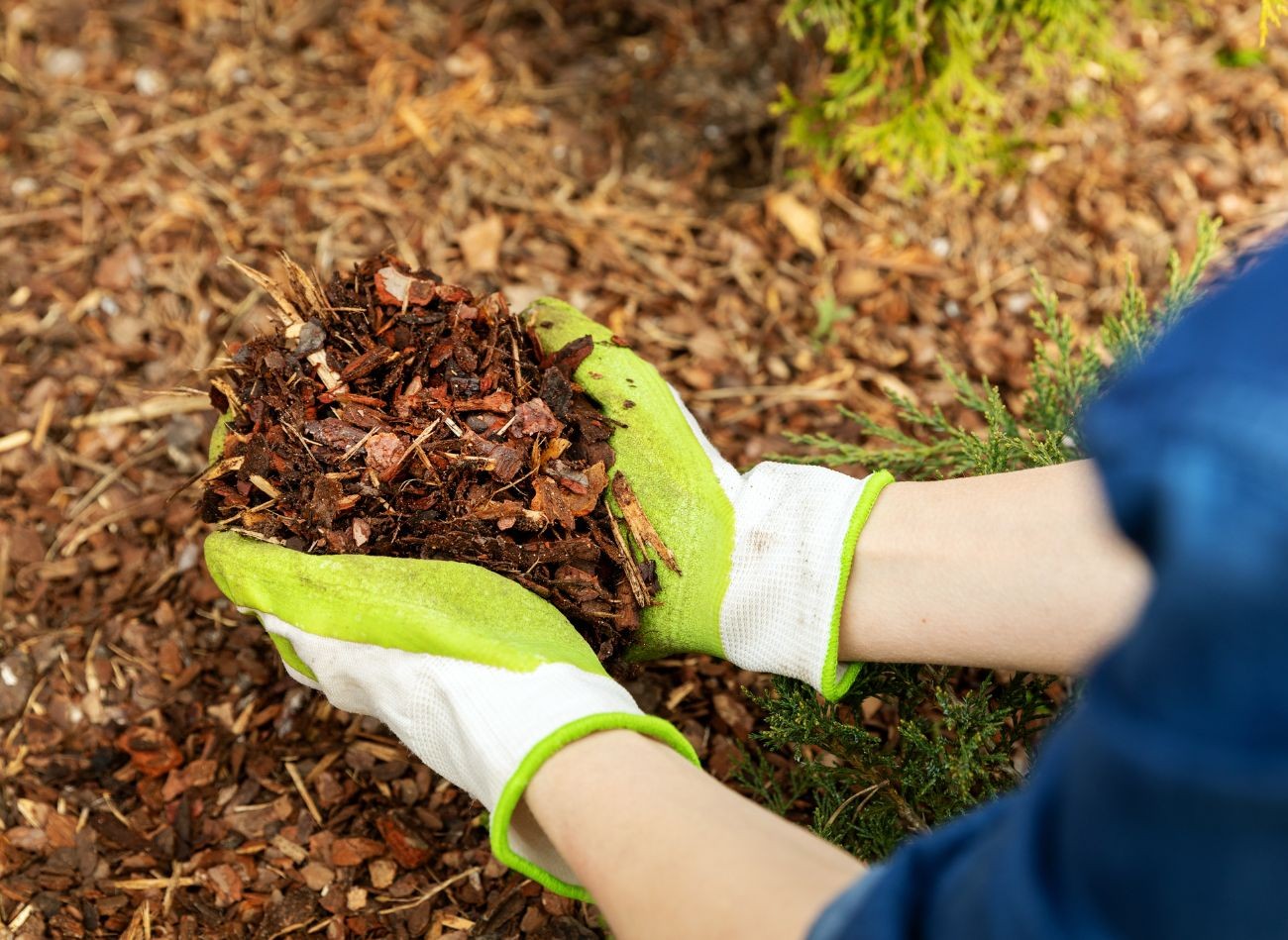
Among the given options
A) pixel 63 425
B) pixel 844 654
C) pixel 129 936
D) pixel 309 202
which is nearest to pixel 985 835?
pixel 844 654

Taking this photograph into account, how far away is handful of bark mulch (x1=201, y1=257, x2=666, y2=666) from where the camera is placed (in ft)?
7.10

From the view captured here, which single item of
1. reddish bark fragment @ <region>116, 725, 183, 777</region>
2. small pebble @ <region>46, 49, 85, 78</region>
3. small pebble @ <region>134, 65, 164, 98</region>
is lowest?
reddish bark fragment @ <region>116, 725, 183, 777</region>

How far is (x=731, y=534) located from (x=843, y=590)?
0.31m

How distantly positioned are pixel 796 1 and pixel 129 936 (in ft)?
9.74

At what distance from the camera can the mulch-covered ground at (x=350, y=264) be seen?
8.01 ft

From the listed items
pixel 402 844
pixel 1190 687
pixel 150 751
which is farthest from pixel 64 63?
pixel 1190 687

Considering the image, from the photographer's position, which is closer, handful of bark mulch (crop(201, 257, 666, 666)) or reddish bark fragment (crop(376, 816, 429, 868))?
handful of bark mulch (crop(201, 257, 666, 666))

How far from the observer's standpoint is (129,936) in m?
2.26

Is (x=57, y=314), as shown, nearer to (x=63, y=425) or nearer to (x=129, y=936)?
(x=63, y=425)

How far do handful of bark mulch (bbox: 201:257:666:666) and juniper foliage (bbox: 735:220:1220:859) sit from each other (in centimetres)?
49

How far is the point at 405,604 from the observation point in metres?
1.91

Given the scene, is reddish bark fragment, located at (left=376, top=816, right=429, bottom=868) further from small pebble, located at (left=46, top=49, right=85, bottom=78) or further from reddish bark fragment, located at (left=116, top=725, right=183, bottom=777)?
small pebble, located at (left=46, top=49, right=85, bottom=78)

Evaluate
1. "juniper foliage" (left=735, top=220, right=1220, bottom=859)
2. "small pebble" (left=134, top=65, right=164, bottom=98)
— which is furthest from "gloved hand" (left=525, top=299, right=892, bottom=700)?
"small pebble" (left=134, top=65, right=164, bottom=98)

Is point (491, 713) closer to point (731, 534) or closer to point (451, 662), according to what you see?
point (451, 662)
